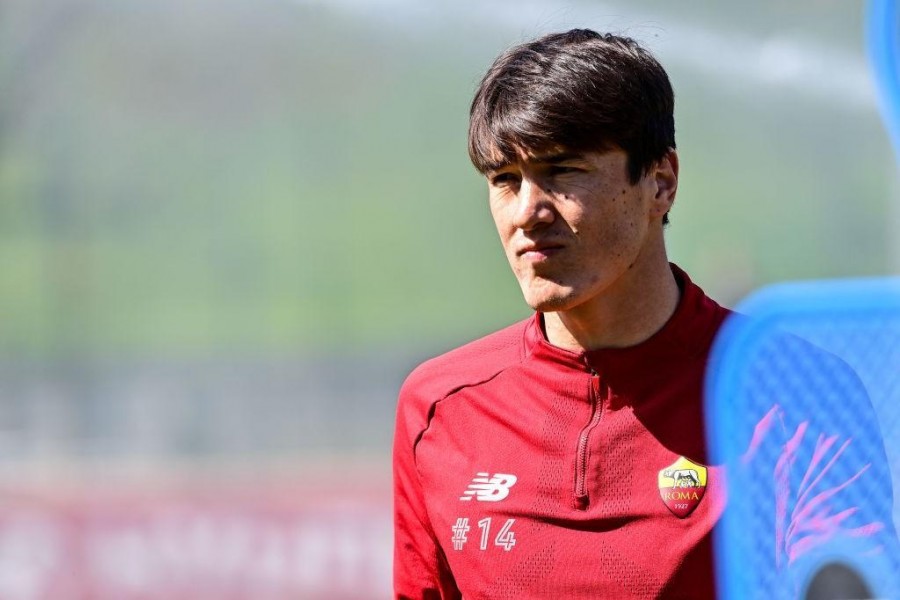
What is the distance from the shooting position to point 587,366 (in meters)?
1.37

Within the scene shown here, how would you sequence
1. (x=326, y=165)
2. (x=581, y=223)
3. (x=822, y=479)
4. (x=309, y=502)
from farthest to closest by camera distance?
(x=326, y=165)
(x=309, y=502)
(x=581, y=223)
(x=822, y=479)

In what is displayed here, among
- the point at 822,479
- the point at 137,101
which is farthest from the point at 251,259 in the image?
the point at 822,479

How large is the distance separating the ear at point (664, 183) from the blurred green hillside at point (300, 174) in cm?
489

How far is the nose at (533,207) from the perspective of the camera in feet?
4.17

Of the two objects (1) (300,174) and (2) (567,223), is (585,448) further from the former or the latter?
(1) (300,174)

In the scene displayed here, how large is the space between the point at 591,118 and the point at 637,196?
0.10m

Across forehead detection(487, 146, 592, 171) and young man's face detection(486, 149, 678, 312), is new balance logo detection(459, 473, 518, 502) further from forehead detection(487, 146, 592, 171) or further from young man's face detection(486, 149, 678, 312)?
forehead detection(487, 146, 592, 171)

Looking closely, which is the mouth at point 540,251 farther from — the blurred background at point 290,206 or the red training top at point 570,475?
the blurred background at point 290,206

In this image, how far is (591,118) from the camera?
1.29 metres

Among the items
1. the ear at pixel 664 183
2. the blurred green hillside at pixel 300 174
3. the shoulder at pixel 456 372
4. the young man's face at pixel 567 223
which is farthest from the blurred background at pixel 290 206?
the young man's face at pixel 567 223

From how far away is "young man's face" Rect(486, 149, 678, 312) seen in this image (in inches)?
50.3

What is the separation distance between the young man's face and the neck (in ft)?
0.12

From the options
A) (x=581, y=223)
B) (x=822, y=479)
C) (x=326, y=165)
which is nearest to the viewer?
(x=822, y=479)

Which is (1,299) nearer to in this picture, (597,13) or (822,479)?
(597,13)
